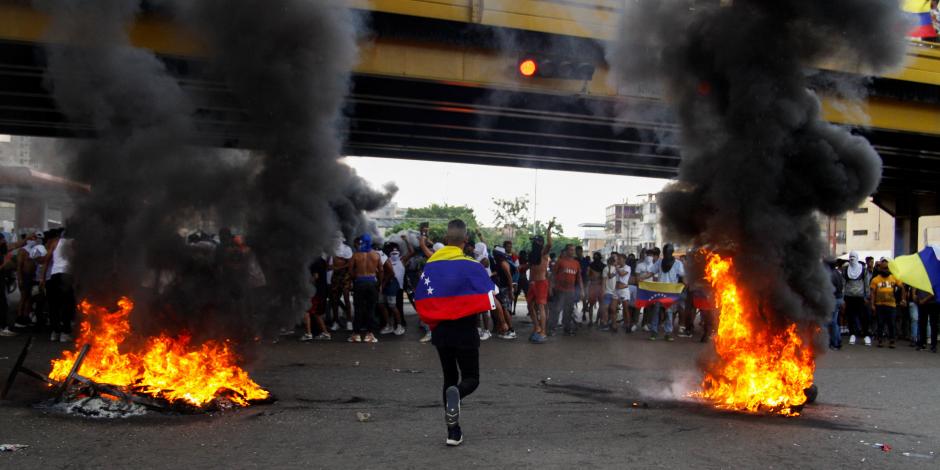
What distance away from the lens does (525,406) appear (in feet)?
22.2

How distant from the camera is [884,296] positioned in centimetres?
1305

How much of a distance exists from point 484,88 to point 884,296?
807 cm

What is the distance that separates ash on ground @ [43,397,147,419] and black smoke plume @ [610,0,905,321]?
17.6 ft

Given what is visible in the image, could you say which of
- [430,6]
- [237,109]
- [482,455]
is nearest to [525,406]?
[482,455]

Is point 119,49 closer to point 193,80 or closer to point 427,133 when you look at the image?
point 193,80

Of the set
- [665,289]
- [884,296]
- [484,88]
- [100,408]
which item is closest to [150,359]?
[100,408]

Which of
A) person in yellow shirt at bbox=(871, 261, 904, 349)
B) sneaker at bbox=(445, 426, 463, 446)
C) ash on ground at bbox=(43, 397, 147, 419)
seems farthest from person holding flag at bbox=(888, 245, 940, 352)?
ash on ground at bbox=(43, 397, 147, 419)

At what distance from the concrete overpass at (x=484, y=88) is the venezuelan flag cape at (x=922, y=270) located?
8.69ft

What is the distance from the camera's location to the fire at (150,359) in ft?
20.6

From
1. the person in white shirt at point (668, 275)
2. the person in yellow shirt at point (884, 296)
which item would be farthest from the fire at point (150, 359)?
the person in yellow shirt at point (884, 296)

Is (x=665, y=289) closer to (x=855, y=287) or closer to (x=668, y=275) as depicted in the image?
(x=668, y=275)

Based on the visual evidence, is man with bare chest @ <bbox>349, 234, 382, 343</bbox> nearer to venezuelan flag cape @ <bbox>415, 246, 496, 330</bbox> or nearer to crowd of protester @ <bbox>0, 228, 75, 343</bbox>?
crowd of protester @ <bbox>0, 228, 75, 343</bbox>

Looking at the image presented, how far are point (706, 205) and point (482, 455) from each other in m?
3.58

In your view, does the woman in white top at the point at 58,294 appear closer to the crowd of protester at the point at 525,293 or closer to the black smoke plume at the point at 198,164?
the crowd of protester at the point at 525,293
